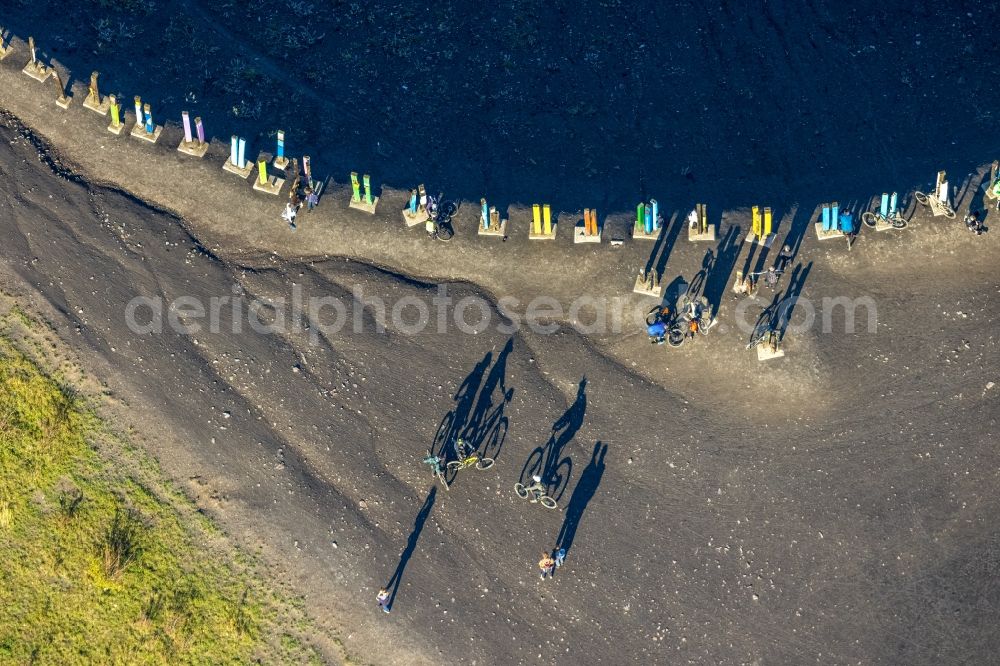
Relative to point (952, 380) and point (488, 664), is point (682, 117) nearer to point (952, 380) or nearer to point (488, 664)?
point (952, 380)

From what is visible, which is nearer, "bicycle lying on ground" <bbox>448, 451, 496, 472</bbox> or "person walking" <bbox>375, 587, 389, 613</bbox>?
"person walking" <bbox>375, 587, 389, 613</bbox>

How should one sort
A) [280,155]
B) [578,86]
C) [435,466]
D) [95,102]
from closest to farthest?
[435,466], [280,155], [95,102], [578,86]

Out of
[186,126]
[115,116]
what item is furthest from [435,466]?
[115,116]

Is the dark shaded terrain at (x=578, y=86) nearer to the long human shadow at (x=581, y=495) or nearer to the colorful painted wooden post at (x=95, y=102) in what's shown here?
the colorful painted wooden post at (x=95, y=102)

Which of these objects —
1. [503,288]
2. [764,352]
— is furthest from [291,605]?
[764,352]

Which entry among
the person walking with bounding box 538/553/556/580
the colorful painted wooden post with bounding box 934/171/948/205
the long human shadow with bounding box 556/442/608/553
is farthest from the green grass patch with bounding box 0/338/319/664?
the colorful painted wooden post with bounding box 934/171/948/205

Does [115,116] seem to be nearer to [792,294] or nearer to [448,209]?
[448,209]

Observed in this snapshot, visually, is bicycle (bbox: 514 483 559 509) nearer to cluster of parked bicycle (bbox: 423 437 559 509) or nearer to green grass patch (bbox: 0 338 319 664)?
cluster of parked bicycle (bbox: 423 437 559 509)
